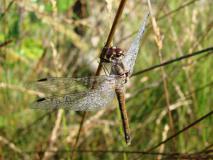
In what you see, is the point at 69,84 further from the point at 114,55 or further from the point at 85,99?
the point at 114,55

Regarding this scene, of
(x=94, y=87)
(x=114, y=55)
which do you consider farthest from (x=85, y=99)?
(x=114, y=55)

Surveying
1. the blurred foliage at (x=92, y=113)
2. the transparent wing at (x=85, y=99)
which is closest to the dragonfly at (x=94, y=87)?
the transparent wing at (x=85, y=99)

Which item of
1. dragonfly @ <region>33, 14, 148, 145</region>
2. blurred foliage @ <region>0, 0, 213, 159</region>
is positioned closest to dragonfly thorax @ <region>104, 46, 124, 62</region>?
dragonfly @ <region>33, 14, 148, 145</region>

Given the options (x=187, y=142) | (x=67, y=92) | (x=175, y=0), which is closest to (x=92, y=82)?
(x=67, y=92)

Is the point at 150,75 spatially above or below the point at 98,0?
below

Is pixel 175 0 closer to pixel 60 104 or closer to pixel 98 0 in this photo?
pixel 98 0

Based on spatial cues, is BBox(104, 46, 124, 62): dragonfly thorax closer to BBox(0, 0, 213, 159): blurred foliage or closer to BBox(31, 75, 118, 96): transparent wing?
BBox(31, 75, 118, 96): transparent wing

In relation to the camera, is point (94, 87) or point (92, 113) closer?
point (94, 87)
